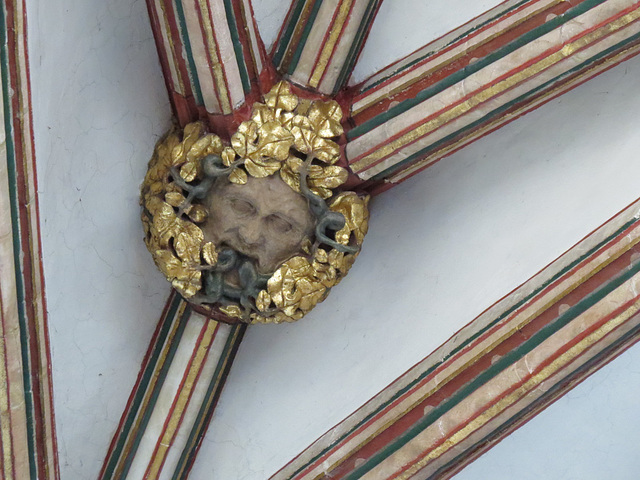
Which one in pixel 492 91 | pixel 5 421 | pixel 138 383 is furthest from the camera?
pixel 138 383

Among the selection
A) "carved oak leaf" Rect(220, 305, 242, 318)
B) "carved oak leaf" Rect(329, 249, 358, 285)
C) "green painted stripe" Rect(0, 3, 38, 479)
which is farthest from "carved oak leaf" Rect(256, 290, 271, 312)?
"green painted stripe" Rect(0, 3, 38, 479)

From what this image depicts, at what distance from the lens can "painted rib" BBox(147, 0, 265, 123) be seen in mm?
3279

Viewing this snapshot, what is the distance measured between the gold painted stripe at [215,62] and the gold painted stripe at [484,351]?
119 cm

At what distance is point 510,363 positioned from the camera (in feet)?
11.4

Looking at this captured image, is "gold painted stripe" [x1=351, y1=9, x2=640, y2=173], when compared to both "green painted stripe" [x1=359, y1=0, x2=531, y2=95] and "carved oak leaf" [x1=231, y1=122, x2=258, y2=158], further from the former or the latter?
"carved oak leaf" [x1=231, y1=122, x2=258, y2=158]

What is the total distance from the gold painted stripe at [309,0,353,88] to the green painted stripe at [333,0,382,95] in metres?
0.06

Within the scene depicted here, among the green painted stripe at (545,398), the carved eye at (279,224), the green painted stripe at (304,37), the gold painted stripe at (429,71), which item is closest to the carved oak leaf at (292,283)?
the carved eye at (279,224)

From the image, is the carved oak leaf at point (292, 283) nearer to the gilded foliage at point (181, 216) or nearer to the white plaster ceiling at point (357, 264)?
the gilded foliage at point (181, 216)

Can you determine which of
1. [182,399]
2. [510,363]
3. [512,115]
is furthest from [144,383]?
[512,115]

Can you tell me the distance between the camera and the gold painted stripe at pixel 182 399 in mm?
3920

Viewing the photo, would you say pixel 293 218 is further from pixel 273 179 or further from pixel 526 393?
pixel 526 393

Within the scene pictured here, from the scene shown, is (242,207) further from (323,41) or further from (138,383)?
(138,383)

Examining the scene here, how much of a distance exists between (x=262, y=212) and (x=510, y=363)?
979 millimetres

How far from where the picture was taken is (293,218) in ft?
11.4
